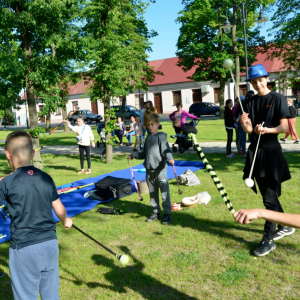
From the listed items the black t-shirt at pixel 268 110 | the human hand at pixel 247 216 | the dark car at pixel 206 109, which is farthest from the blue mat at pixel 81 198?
the dark car at pixel 206 109

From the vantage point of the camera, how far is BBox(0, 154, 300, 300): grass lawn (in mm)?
3775

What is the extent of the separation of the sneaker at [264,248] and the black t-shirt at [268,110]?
1326 mm

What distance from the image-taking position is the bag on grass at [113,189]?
752cm

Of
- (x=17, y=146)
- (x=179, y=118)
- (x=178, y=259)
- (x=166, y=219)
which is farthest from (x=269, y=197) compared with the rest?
(x=179, y=118)

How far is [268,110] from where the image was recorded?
14.2 ft

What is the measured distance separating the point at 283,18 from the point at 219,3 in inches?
303

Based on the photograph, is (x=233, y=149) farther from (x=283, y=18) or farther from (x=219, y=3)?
(x=219, y=3)

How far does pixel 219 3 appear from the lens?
104 ft

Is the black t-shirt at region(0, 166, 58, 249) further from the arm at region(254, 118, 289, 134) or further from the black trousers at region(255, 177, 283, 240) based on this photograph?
the black trousers at region(255, 177, 283, 240)

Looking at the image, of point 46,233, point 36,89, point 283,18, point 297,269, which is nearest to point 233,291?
point 297,269

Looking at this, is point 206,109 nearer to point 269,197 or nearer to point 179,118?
point 179,118

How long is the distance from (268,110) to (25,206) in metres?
3.11

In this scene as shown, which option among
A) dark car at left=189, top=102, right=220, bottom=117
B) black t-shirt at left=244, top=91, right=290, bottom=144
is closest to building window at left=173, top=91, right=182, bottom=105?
dark car at left=189, top=102, right=220, bottom=117

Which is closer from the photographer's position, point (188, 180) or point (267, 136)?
point (267, 136)
